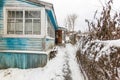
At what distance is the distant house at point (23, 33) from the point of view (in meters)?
11.4

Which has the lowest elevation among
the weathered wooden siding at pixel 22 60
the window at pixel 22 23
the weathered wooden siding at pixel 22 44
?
the weathered wooden siding at pixel 22 60

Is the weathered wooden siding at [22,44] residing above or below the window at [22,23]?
below

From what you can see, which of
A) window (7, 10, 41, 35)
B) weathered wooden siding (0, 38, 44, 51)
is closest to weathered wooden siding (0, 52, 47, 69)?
weathered wooden siding (0, 38, 44, 51)

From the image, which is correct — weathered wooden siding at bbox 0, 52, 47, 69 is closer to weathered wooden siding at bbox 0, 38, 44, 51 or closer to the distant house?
the distant house

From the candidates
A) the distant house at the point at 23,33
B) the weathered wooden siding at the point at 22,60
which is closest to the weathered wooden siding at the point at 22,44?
the distant house at the point at 23,33

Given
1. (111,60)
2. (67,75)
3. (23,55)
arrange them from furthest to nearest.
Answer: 1. (23,55)
2. (67,75)
3. (111,60)

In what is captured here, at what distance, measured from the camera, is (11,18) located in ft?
38.4

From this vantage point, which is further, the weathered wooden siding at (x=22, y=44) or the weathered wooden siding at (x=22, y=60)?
the weathered wooden siding at (x=22, y=44)

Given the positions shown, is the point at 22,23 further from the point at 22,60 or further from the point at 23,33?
the point at 22,60

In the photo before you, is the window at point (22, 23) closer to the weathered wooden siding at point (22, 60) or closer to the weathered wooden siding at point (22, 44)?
the weathered wooden siding at point (22, 44)

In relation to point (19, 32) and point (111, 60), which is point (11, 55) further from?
point (111, 60)

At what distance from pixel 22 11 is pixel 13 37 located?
54.3 inches

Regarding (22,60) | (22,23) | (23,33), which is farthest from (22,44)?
(22,23)

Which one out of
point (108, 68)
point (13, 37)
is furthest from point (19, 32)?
point (108, 68)
